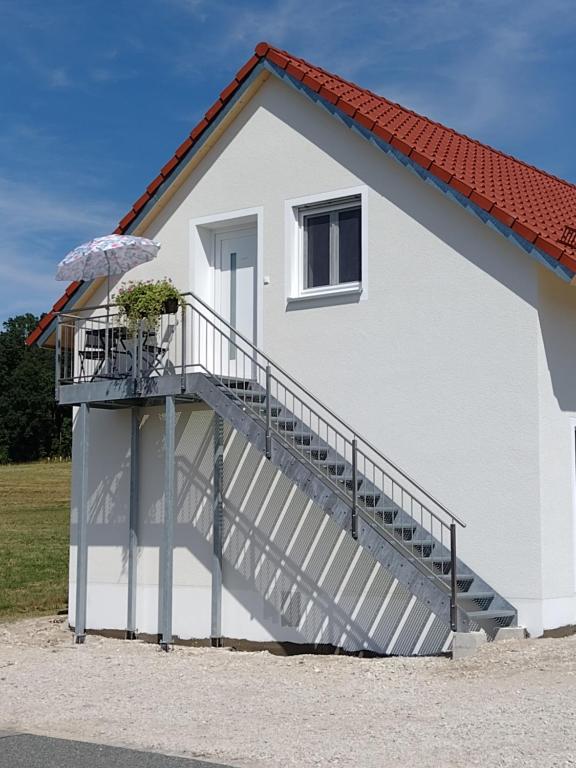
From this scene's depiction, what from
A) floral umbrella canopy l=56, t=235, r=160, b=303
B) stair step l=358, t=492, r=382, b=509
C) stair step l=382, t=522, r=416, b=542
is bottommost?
stair step l=382, t=522, r=416, b=542

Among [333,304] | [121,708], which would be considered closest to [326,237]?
[333,304]

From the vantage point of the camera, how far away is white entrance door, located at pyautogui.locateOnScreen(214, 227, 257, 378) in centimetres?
1522

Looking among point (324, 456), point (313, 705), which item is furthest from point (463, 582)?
point (313, 705)

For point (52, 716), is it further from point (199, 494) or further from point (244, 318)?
point (244, 318)

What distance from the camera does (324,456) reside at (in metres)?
13.8

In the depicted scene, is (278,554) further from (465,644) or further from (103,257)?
(103,257)

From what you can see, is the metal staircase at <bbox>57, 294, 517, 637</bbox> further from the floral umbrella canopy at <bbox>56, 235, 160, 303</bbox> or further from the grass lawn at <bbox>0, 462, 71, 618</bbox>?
the grass lawn at <bbox>0, 462, 71, 618</bbox>

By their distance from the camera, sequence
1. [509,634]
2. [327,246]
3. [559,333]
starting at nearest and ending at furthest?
[509,634]
[559,333]
[327,246]

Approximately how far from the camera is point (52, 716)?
951 centimetres

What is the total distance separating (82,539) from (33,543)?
17023mm

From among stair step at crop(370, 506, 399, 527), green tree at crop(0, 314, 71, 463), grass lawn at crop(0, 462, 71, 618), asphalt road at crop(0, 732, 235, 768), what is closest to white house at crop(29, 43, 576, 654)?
stair step at crop(370, 506, 399, 527)

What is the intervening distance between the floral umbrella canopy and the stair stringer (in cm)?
218

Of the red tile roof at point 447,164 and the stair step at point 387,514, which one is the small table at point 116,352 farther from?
the stair step at point 387,514

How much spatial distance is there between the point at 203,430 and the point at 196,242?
106 inches
